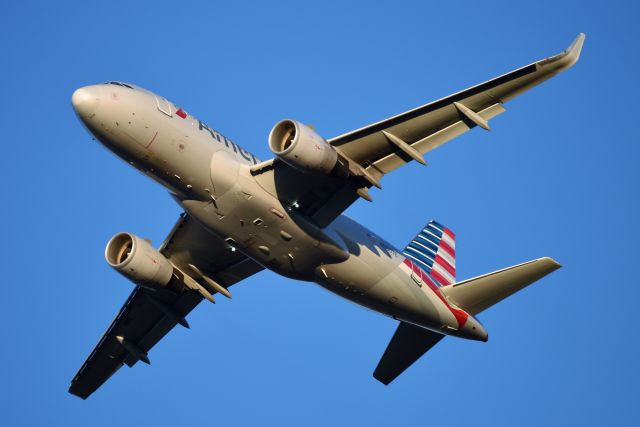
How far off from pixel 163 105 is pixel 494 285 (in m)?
16.0

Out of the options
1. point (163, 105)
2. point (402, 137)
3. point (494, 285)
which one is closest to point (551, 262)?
point (494, 285)

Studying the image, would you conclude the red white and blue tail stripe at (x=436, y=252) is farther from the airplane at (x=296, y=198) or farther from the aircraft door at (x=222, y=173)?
the aircraft door at (x=222, y=173)

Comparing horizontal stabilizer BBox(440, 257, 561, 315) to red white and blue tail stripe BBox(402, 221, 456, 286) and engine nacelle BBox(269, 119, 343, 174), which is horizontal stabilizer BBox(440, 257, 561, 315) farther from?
engine nacelle BBox(269, 119, 343, 174)

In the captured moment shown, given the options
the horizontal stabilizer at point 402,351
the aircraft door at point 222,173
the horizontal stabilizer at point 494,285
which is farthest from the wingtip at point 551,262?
the aircraft door at point 222,173

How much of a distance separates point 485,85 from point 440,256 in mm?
13568

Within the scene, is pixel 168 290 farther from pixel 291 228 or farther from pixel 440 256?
pixel 440 256

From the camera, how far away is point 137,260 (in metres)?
36.8

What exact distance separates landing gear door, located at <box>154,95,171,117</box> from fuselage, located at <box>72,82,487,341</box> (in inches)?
1.7

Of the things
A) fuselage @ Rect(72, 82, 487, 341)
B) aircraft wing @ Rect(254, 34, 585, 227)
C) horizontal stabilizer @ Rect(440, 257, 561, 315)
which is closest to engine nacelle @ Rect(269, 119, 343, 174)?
aircraft wing @ Rect(254, 34, 585, 227)

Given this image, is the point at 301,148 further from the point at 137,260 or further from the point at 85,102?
the point at 137,260

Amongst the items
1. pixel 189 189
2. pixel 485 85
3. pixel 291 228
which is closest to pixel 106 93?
pixel 189 189

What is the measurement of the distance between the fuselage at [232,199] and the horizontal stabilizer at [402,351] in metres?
4.99

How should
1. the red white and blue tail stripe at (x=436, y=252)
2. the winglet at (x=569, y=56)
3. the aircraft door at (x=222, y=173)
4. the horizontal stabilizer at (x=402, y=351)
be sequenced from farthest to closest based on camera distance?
1. the red white and blue tail stripe at (x=436, y=252)
2. the horizontal stabilizer at (x=402, y=351)
3. the aircraft door at (x=222, y=173)
4. the winglet at (x=569, y=56)

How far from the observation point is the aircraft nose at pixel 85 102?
3134cm
